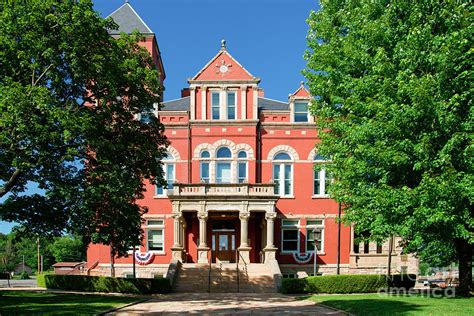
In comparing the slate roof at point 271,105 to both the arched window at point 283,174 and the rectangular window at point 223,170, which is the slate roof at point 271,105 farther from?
the rectangular window at point 223,170

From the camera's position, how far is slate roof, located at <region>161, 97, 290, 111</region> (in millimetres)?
35653

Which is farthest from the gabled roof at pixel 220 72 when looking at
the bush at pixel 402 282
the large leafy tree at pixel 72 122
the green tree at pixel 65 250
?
the green tree at pixel 65 250

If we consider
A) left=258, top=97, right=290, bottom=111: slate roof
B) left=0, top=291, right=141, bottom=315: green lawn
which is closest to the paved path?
left=0, top=291, right=141, bottom=315: green lawn

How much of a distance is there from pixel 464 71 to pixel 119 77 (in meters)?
12.9

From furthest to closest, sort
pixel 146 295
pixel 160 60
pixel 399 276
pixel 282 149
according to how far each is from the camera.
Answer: pixel 160 60 → pixel 282 149 → pixel 399 276 → pixel 146 295

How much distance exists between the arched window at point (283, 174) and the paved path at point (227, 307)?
41.4 feet

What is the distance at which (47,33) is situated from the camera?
1642 centimetres

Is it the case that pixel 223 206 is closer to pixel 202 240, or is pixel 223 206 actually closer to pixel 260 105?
pixel 202 240

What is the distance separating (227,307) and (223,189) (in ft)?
43.7

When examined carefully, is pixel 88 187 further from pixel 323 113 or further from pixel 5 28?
pixel 323 113

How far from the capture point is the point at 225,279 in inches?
1049

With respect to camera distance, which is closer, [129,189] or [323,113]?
[129,189]

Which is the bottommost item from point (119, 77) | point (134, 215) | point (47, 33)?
point (134, 215)

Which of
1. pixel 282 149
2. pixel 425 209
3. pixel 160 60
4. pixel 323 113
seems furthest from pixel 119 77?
pixel 160 60
